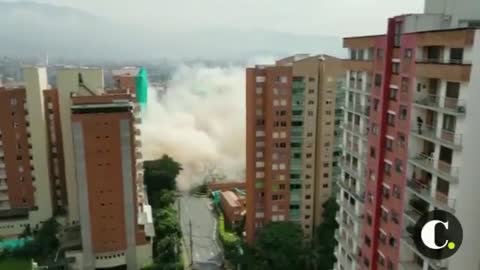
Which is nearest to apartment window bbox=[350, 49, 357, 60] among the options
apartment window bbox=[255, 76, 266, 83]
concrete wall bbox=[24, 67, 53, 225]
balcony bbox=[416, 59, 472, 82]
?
balcony bbox=[416, 59, 472, 82]

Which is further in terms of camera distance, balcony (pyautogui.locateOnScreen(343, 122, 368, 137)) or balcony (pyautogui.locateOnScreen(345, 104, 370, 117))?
balcony (pyautogui.locateOnScreen(343, 122, 368, 137))

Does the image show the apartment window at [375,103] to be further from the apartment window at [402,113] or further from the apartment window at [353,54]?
the apartment window at [353,54]

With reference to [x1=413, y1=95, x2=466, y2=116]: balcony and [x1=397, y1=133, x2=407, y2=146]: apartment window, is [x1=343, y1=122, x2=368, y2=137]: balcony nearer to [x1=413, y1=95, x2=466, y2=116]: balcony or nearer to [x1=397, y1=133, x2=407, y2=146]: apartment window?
[x1=397, y1=133, x2=407, y2=146]: apartment window

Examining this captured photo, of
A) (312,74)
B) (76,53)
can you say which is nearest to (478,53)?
(312,74)

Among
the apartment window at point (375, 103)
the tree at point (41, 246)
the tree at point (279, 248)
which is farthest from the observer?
the tree at point (41, 246)

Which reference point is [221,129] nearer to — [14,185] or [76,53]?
[14,185]

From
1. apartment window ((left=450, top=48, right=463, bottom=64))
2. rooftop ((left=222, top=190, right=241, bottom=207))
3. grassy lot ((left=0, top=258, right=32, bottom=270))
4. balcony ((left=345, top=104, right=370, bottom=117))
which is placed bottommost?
grassy lot ((left=0, top=258, right=32, bottom=270))

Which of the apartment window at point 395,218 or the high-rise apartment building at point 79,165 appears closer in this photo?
the apartment window at point 395,218

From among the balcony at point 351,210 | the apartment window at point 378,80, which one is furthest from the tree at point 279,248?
the apartment window at point 378,80
